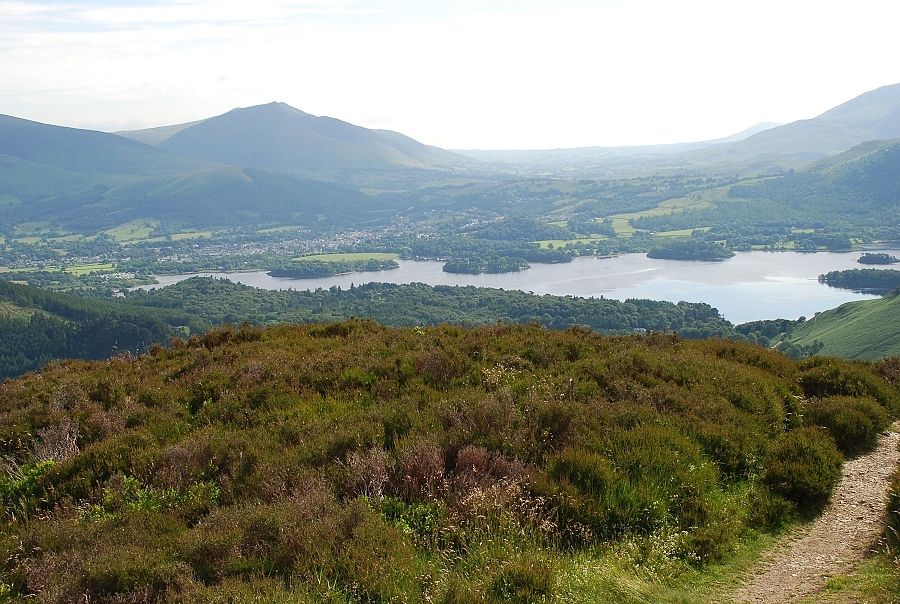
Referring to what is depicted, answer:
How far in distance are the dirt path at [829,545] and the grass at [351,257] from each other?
6092 inches

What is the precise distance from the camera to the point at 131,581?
15.4ft

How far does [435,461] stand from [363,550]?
1.69 metres

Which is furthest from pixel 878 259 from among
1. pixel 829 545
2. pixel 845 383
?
pixel 829 545

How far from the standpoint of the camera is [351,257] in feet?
541

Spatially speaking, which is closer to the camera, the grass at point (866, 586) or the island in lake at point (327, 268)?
the grass at point (866, 586)

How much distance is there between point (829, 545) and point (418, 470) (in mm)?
4435

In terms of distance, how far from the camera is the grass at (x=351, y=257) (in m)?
161

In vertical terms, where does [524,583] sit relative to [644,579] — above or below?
above

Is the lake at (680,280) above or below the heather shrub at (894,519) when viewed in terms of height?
below

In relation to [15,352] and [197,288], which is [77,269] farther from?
[15,352]

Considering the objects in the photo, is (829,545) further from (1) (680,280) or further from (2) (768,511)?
(1) (680,280)

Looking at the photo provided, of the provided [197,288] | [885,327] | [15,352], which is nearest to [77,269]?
[197,288]

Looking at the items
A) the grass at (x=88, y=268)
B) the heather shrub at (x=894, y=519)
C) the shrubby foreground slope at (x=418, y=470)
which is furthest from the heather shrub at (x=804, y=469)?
the grass at (x=88, y=268)

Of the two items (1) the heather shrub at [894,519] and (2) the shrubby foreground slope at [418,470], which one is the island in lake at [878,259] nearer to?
(2) the shrubby foreground slope at [418,470]
